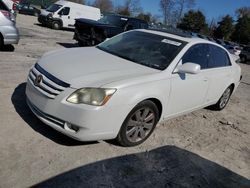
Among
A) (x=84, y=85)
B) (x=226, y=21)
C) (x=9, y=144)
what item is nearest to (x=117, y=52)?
(x=84, y=85)

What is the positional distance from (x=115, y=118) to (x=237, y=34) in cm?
5413

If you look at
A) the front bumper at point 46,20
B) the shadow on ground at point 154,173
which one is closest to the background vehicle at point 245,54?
the front bumper at point 46,20

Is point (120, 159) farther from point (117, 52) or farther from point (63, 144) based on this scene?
point (117, 52)

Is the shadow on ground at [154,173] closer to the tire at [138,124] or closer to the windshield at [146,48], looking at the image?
the tire at [138,124]

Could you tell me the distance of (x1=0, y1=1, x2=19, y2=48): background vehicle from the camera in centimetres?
841

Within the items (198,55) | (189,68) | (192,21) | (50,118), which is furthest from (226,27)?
(50,118)

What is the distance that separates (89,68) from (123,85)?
65cm

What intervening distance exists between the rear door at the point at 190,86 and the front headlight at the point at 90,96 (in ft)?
4.29

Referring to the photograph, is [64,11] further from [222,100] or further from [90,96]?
[90,96]

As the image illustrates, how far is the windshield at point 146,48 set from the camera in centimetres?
481

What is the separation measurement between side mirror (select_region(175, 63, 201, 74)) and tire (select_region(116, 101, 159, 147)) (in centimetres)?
73

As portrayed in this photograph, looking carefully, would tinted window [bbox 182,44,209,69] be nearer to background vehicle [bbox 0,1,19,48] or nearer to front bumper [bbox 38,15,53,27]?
background vehicle [bbox 0,1,19,48]

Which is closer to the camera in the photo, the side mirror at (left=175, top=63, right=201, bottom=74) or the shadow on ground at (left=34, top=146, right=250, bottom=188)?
the shadow on ground at (left=34, top=146, right=250, bottom=188)

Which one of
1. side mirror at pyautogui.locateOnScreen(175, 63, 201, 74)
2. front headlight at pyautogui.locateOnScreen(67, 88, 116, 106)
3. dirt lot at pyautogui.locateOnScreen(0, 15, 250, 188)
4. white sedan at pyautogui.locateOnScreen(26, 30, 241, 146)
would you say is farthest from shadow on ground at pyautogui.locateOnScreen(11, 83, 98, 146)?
side mirror at pyautogui.locateOnScreen(175, 63, 201, 74)
